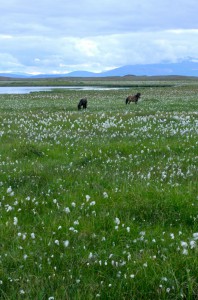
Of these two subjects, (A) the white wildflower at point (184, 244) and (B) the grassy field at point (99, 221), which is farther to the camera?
(A) the white wildflower at point (184, 244)

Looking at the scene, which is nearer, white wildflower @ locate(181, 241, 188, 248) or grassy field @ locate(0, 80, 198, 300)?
grassy field @ locate(0, 80, 198, 300)

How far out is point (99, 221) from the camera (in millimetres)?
6656

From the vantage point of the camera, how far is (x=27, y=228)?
649cm

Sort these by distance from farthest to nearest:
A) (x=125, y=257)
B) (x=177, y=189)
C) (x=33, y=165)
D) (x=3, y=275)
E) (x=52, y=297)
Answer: (x=33, y=165), (x=177, y=189), (x=125, y=257), (x=3, y=275), (x=52, y=297)

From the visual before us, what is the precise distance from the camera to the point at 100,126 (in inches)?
719

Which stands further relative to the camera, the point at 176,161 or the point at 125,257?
the point at 176,161

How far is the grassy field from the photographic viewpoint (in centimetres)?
476

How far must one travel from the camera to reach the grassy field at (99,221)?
476cm

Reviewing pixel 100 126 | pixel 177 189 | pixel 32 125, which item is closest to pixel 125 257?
pixel 177 189

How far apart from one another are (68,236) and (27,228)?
0.86m

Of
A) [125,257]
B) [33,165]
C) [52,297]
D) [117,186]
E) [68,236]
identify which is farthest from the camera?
[33,165]

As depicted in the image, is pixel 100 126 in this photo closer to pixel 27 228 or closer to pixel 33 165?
pixel 33 165

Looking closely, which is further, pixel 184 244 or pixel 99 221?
pixel 99 221

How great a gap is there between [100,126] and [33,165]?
308 inches
